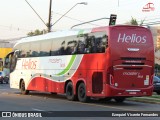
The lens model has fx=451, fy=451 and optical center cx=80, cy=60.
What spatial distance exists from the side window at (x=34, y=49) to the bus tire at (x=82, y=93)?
591 cm

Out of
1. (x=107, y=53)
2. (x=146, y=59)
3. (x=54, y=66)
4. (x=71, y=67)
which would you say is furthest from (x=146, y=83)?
(x=54, y=66)

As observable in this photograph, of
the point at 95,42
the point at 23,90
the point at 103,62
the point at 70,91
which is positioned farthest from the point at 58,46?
the point at 23,90

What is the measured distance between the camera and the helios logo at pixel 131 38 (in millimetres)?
21750

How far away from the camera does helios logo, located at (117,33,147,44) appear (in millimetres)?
21750

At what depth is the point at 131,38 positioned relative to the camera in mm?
21984

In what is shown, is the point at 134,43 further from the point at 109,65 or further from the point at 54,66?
the point at 54,66

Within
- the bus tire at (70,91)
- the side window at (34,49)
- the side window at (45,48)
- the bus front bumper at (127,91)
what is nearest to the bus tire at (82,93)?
the bus tire at (70,91)

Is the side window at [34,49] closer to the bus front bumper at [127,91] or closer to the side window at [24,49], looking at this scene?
the side window at [24,49]

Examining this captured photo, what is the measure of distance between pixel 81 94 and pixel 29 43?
7924 millimetres

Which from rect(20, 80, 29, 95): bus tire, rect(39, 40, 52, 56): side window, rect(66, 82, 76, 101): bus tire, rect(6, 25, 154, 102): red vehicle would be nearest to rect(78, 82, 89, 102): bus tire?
rect(6, 25, 154, 102): red vehicle

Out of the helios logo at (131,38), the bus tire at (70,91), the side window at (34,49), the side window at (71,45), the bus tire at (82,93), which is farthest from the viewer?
the side window at (34,49)

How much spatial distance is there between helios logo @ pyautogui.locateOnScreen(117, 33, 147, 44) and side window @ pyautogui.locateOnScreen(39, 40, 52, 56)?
6300 millimetres

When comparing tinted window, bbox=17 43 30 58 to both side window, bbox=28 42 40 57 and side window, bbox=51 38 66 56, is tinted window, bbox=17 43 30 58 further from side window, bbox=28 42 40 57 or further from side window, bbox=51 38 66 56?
side window, bbox=51 38 66 56

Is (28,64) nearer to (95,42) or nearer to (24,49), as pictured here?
(24,49)
